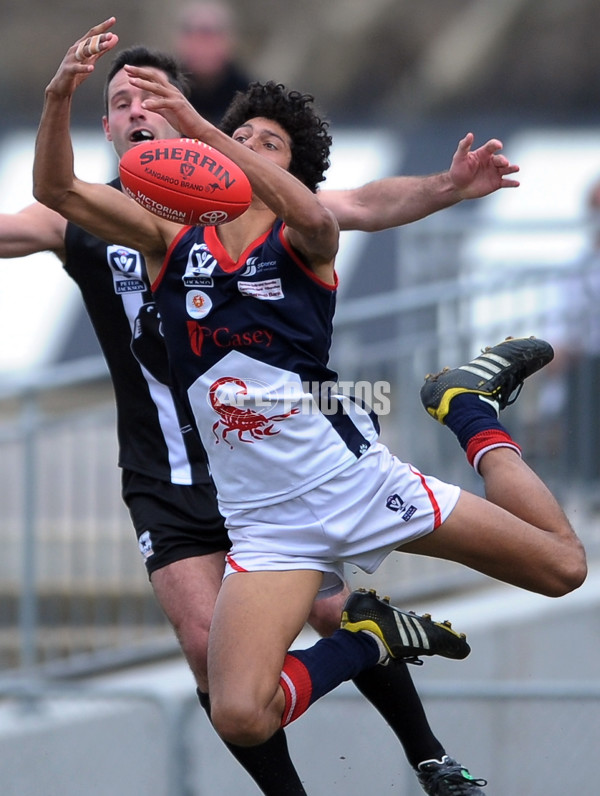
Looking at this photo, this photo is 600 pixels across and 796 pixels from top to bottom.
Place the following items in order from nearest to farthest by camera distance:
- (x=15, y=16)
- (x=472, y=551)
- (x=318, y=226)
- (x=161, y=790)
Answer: (x=318, y=226), (x=472, y=551), (x=161, y=790), (x=15, y=16)

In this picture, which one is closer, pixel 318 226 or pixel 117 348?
pixel 318 226

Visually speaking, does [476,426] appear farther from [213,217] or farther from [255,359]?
[213,217]

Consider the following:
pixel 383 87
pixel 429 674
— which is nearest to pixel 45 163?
pixel 429 674

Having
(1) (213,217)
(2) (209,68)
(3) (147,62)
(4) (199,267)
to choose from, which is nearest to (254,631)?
(4) (199,267)

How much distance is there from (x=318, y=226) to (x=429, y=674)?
3.84 meters

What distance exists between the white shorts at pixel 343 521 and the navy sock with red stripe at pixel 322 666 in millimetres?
250

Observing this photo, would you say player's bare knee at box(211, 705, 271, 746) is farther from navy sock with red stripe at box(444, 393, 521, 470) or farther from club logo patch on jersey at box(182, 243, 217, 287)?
club logo patch on jersey at box(182, 243, 217, 287)

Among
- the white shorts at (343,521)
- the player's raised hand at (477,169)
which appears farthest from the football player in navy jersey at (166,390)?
the white shorts at (343,521)

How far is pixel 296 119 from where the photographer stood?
4.84 meters

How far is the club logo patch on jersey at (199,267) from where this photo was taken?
15.0ft

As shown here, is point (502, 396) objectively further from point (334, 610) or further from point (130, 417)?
point (130, 417)

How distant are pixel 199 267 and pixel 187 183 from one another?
0.41m

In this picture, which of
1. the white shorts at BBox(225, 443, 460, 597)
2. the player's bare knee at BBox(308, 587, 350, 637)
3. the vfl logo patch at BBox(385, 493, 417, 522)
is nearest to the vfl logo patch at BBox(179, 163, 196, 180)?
the white shorts at BBox(225, 443, 460, 597)

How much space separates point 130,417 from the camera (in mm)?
5293
